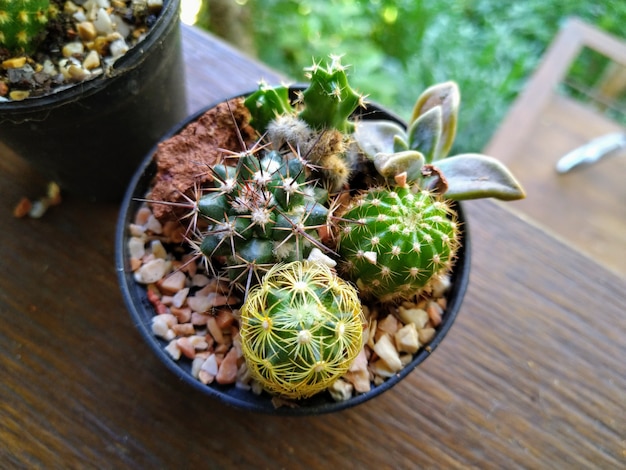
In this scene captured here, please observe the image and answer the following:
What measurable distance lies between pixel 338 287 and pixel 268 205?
0.11m

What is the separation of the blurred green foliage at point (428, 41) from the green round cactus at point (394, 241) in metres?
1.01

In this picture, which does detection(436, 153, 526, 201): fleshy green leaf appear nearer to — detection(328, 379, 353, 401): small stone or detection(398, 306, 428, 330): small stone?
detection(398, 306, 428, 330): small stone

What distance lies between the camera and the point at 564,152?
52.0 inches

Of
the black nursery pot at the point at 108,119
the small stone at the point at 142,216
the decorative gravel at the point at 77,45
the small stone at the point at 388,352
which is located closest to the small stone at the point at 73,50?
the decorative gravel at the point at 77,45

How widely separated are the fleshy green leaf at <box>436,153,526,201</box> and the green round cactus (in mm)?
59

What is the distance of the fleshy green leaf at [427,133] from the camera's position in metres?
0.69

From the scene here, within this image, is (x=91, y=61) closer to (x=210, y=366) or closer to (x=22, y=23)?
(x=22, y=23)

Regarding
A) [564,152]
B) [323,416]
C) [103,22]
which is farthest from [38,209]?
[564,152]

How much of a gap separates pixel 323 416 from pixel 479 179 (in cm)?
39

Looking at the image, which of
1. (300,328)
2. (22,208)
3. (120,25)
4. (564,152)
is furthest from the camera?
(564,152)

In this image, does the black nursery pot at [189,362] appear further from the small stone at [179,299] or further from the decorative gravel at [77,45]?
the decorative gravel at [77,45]

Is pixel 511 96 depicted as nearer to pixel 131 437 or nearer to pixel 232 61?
pixel 232 61

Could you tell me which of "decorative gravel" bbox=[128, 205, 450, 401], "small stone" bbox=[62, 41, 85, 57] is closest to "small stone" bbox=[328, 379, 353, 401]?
"decorative gravel" bbox=[128, 205, 450, 401]

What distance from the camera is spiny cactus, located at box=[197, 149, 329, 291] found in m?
0.56
